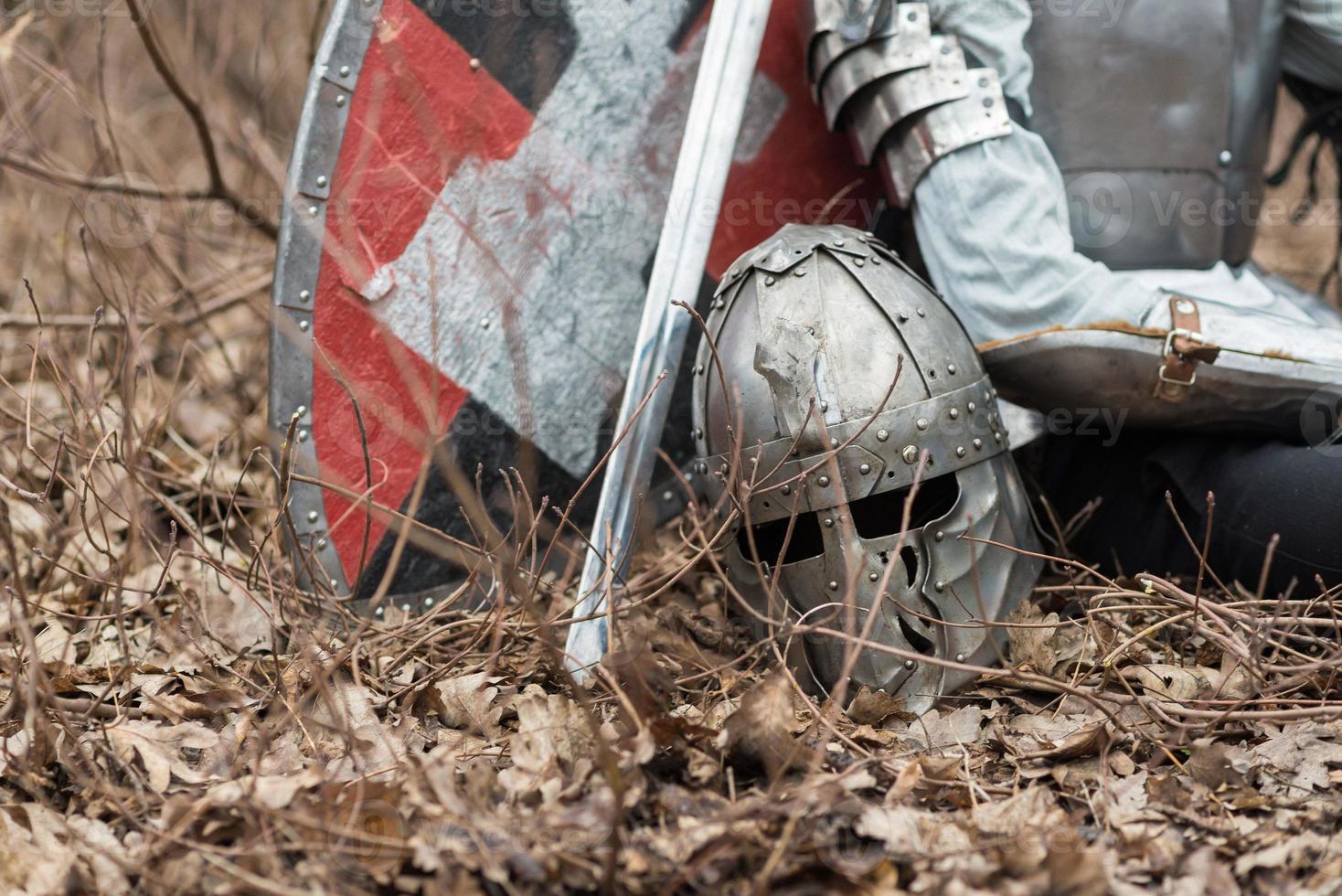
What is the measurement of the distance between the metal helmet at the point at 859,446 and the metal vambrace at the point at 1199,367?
6.1 inches

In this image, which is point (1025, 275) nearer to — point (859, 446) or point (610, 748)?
point (859, 446)

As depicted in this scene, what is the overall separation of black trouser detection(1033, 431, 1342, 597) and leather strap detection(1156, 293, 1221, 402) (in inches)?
7.3

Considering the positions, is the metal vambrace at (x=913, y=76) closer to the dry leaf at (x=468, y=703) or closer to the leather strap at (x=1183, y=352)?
the leather strap at (x=1183, y=352)

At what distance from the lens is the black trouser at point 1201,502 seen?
1785 mm

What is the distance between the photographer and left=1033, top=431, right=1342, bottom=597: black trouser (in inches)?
70.3

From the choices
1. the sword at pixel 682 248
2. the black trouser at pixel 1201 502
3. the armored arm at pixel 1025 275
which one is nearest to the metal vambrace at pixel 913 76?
the armored arm at pixel 1025 275

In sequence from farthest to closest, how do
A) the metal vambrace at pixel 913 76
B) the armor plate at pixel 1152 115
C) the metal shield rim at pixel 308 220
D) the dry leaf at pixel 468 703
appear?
the armor plate at pixel 1152 115 → the metal vambrace at pixel 913 76 → the metal shield rim at pixel 308 220 → the dry leaf at pixel 468 703

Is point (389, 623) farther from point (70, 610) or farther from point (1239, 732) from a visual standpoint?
point (1239, 732)

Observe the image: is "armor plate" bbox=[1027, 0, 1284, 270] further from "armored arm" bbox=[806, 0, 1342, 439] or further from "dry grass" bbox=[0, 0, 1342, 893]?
"dry grass" bbox=[0, 0, 1342, 893]

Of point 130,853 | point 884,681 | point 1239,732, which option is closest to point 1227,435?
point 1239,732

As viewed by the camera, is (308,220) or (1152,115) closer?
(308,220)

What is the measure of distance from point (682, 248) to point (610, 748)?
92cm

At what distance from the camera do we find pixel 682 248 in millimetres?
1923

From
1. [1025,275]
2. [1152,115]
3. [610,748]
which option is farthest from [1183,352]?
[610,748]
